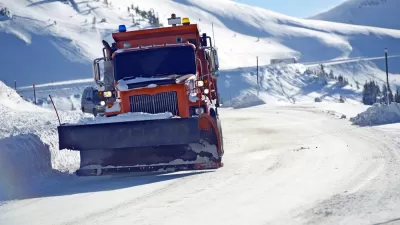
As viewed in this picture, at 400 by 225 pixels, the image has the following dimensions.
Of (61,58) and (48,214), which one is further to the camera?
(61,58)

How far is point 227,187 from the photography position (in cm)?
916

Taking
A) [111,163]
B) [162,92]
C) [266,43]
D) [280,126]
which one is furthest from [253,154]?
[266,43]

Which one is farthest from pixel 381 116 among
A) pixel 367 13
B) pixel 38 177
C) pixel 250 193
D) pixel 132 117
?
pixel 367 13

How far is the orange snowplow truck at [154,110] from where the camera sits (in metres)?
10.7

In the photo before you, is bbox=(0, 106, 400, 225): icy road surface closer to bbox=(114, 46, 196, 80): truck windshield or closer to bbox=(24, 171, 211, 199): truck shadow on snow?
bbox=(24, 171, 211, 199): truck shadow on snow

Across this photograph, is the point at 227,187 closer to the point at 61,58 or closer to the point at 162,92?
the point at 162,92

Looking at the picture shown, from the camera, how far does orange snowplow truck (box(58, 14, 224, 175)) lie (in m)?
10.7

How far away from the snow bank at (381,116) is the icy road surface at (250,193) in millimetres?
5171

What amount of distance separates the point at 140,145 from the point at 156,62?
2.71 metres

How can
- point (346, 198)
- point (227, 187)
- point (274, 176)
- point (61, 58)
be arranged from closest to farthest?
1. point (346, 198)
2. point (227, 187)
3. point (274, 176)
4. point (61, 58)

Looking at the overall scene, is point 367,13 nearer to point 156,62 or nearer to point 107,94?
point 156,62

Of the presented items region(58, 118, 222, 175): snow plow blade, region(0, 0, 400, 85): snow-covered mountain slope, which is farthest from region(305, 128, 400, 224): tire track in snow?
region(0, 0, 400, 85): snow-covered mountain slope

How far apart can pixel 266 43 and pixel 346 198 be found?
8595cm

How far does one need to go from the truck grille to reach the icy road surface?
4.70ft
